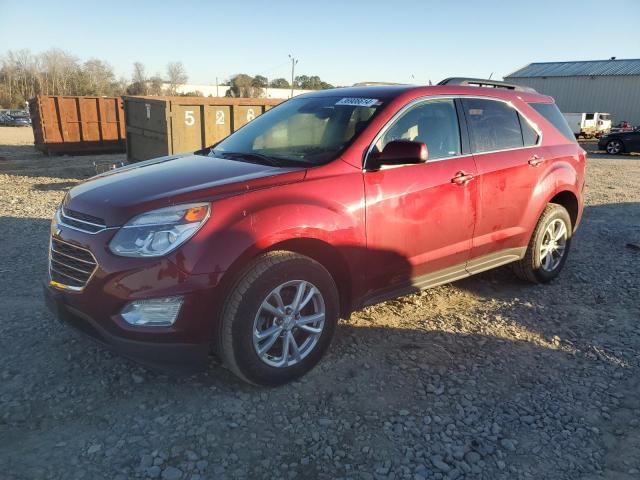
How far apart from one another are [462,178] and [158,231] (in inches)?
91.2

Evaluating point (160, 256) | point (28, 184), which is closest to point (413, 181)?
point (160, 256)

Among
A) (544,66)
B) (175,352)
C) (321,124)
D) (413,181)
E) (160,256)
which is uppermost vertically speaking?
(544,66)

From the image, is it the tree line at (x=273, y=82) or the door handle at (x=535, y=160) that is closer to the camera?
the door handle at (x=535, y=160)

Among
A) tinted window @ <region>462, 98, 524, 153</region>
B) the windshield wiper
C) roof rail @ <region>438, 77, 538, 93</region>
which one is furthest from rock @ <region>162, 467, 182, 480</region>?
roof rail @ <region>438, 77, 538, 93</region>

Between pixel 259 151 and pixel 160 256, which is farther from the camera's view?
pixel 259 151

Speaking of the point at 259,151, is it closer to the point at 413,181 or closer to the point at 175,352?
the point at 413,181

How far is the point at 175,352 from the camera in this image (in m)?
2.73

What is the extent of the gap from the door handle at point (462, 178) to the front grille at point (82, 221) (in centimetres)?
246

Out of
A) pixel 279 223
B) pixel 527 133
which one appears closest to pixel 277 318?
pixel 279 223

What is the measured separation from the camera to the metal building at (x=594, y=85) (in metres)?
39.4

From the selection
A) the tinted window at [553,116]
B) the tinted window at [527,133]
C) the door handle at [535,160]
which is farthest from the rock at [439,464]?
the tinted window at [553,116]

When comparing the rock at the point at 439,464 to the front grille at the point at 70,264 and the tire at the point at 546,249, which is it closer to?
the front grille at the point at 70,264

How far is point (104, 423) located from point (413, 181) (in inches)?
96.5

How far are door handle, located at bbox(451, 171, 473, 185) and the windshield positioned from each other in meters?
0.80
